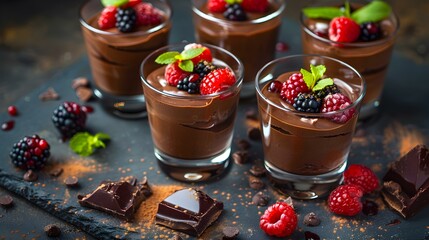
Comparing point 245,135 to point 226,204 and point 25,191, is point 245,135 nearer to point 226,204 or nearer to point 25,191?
point 226,204

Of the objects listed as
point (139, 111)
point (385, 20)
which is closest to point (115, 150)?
point (139, 111)

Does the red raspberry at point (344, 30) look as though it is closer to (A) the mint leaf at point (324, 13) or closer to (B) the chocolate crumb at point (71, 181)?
(A) the mint leaf at point (324, 13)

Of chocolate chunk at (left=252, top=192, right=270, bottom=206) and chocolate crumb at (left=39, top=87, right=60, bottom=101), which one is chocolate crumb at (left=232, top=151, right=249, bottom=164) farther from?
chocolate crumb at (left=39, top=87, right=60, bottom=101)

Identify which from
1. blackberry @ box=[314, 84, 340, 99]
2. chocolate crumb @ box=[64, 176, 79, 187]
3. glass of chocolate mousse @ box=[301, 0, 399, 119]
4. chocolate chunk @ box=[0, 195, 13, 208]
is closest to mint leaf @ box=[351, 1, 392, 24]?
glass of chocolate mousse @ box=[301, 0, 399, 119]

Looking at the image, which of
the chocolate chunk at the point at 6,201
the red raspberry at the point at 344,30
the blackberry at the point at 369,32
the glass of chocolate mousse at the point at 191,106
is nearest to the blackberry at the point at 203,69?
the glass of chocolate mousse at the point at 191,106

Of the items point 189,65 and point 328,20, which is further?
point 328,20

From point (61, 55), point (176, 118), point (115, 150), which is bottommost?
point (61, 55)

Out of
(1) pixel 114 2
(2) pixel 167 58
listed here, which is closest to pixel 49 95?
(1) pixel 114 2
